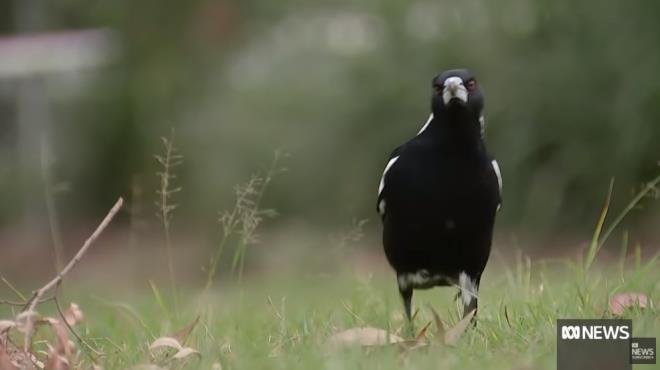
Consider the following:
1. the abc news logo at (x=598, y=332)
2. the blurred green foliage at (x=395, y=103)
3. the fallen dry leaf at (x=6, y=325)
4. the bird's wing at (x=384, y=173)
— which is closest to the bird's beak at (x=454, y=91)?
the bird's wing at (x=384, y=173)

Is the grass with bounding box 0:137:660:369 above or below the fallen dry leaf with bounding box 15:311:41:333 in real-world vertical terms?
below

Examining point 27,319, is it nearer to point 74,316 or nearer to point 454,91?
point 74,316

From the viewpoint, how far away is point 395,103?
1081 centimetres

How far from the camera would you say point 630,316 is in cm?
396

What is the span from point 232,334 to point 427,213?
845 mm

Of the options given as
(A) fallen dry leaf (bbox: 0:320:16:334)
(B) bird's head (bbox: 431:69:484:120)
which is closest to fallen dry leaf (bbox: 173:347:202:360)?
(A) fallen dry leaf (bbox: 0:320:16:334)

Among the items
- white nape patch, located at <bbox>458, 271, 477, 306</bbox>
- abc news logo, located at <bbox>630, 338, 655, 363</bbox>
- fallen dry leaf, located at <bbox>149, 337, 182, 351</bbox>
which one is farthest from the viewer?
white nape patch, located at <bbox>458, 271, 477, 306</bbox>

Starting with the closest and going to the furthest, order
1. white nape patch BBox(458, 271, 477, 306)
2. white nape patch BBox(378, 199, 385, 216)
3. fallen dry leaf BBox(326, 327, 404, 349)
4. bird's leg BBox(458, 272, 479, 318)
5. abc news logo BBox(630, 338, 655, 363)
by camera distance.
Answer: abc news logo BBox(630, 338, 655, 363), fallen dry leaf BBox(326, 327, 404, 349), bird's leg BBox(458, 272, 479, 318), white nape patch BBox(458, 271, 477, 306), white nape patch BBox(378, 199, 385, 216)

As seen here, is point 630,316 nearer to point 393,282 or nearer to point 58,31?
point 393,282

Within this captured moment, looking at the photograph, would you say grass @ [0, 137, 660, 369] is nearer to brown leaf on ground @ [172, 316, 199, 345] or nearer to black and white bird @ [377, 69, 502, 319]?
brown leaf on ground @ [172, 316, 199, 345]

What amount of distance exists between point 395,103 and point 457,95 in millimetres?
6176

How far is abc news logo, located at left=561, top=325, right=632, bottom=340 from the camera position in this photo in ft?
11.9

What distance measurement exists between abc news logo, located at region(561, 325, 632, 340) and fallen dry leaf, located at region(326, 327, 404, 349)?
1.64ft

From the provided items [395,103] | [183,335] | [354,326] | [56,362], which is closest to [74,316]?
[183,335]
